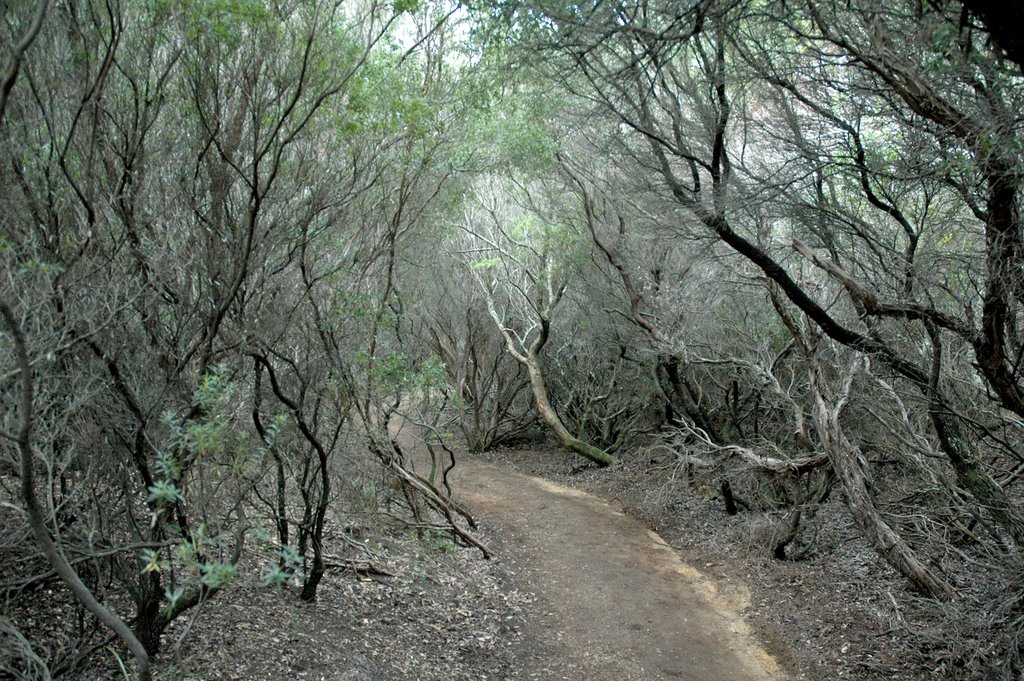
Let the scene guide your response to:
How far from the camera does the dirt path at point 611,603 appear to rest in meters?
7.21

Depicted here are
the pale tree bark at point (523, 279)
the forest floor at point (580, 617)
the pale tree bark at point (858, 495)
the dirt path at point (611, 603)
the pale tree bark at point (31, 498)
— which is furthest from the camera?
the pale tree bark at point (523, 279)

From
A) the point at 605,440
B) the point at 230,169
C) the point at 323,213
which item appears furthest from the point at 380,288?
the point at 605,440

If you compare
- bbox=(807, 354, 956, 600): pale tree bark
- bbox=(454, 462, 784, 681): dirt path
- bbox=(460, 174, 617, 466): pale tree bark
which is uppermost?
bbox=(460, 174, 617, 466): pale tree bark

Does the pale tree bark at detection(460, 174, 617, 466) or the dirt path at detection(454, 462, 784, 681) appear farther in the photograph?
the pale tree bark at detection(460, 174, 617, 466)

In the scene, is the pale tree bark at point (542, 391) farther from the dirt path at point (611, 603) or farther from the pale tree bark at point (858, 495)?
the pale tree bark at point (858, 495)

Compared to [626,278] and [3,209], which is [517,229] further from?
[3,209]

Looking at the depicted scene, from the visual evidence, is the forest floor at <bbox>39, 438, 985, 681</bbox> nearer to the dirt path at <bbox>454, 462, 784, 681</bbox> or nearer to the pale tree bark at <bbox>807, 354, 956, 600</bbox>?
the dirt path at <bbox>454, 462, 784, 681</bbox>

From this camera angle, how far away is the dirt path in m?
7.21

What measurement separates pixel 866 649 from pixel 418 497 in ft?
18.6

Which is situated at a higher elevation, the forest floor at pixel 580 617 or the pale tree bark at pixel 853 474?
the pale tree bark at pixel 853 474

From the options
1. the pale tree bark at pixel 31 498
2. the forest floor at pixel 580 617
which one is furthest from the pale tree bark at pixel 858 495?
the pale tree bark at pixel 31 498

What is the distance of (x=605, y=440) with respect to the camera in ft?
59.9

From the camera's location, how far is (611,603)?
28.8ft

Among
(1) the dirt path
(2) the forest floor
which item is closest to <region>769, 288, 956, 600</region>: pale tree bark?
(2) the forest floor
